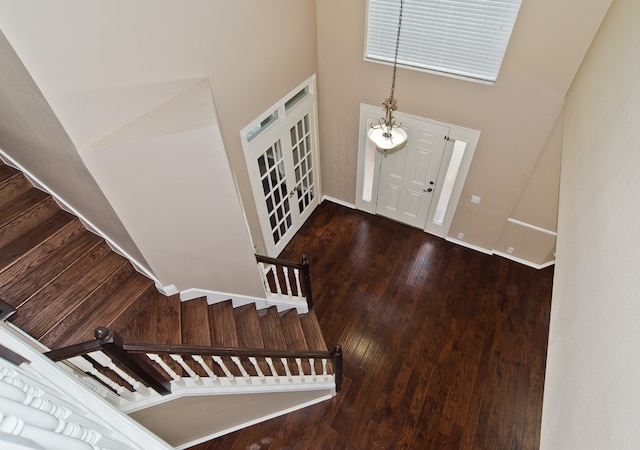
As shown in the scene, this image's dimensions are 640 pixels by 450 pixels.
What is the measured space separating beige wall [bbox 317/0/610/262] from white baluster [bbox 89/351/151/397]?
3.92 meters

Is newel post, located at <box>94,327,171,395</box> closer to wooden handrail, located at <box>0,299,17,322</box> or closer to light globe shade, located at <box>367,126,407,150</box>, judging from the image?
wooden handrail, located at <box>0,299,17,322</box>

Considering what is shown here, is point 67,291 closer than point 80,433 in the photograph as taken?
No

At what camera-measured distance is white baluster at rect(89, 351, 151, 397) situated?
6.65 feet

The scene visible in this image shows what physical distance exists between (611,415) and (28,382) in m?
1.49

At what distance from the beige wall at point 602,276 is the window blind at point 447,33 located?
1185 mm

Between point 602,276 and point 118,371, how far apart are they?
2549mm

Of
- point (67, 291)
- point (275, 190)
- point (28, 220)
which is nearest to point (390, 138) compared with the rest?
point (275, 190)

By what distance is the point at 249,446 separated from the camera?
3.44 metres

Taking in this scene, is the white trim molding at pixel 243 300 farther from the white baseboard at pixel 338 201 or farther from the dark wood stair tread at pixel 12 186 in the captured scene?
the white baseboard at pixel 338 201

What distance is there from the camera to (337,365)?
3330 millimetres

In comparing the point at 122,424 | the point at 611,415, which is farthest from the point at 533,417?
the point at 122,424

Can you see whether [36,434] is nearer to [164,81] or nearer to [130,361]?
[130,361]

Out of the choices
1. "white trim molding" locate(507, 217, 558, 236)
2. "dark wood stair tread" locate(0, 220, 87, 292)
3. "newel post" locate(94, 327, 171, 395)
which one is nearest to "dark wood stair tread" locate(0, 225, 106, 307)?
"dark wood stair tread" locate(0, 220, 87, 292)

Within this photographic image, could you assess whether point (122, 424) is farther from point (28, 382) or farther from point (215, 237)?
point (215, 237)
